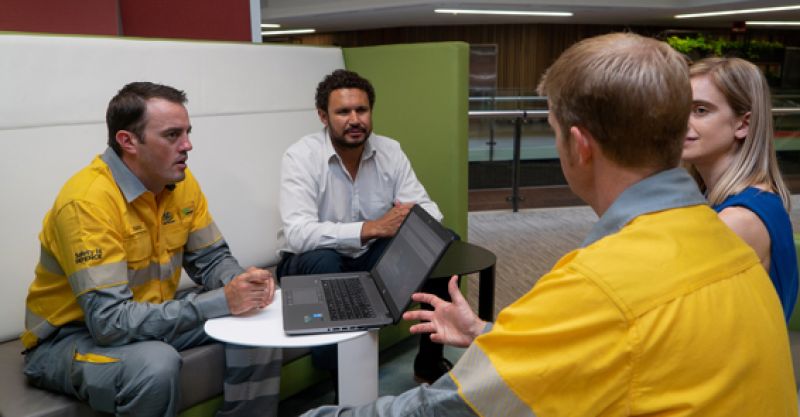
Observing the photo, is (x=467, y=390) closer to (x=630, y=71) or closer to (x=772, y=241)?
(x=630, y=71)

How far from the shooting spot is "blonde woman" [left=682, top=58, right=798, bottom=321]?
1.64 metres

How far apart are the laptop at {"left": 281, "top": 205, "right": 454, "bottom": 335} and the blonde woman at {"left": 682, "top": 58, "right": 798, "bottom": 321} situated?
2.38 ft

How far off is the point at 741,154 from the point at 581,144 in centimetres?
100

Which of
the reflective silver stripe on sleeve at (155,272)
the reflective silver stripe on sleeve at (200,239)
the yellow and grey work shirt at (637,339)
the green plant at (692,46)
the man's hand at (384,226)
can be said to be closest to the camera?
the yellow and grey work shirt at (637,339)

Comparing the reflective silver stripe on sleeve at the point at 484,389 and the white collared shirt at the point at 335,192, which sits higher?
the reflective silver stripe on sleeve at the point at 484,389

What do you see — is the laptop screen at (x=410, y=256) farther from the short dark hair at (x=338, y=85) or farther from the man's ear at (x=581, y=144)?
the short dark hair at (x=338, y=85)

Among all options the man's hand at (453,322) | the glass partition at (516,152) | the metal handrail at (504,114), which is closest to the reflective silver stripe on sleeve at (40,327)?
the man's hand at (453,322)

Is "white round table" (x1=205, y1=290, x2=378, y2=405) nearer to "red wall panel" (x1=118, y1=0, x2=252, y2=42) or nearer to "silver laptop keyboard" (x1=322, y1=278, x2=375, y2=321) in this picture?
"silver laptop keyboard" (x1=322, y1=278, x2=375, y2=321)

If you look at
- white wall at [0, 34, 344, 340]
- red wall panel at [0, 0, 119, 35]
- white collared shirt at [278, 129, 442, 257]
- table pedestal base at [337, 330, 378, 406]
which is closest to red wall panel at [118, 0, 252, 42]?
red wall panel at [0, 0, 119, 35]

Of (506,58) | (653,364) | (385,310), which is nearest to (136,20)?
(385,310)

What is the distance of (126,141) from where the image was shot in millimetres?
2229

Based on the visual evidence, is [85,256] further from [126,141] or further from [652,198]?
[652,198]

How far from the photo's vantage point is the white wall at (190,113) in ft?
8.20

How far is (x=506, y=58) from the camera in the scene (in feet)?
53.5
